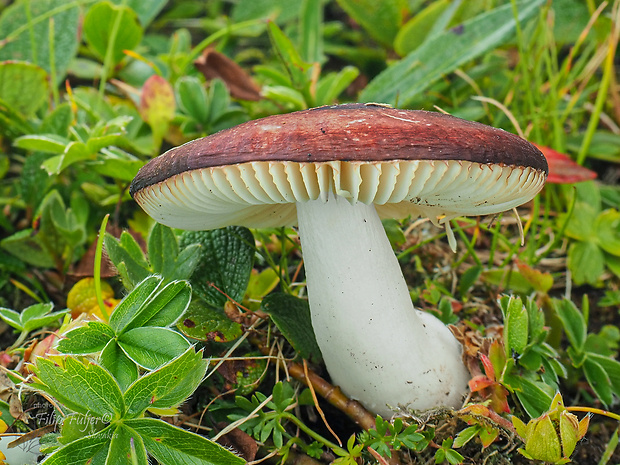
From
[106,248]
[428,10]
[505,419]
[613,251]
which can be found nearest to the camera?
[505,419]

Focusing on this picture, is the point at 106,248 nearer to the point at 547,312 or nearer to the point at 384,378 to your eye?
the point at 384,378

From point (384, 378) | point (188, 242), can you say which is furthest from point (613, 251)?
point (188, 242)

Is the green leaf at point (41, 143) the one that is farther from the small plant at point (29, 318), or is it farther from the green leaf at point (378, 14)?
the green leaf at point (378, 14)

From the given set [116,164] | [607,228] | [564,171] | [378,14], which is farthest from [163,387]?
[378,14]

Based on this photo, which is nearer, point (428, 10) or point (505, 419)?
point (505, 419)

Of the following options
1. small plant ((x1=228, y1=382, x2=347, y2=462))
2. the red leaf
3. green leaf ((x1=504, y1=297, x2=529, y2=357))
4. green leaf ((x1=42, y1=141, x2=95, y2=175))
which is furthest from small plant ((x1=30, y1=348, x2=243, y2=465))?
the red leaf

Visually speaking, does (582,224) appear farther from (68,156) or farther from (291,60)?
(68,156)

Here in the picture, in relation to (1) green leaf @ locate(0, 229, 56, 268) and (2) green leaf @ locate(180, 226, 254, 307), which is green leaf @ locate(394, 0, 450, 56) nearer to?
(2) green leaf @ locate(180, 226, 254, 307)

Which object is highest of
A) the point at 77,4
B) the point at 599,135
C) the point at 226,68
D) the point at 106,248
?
the point at 77,4
